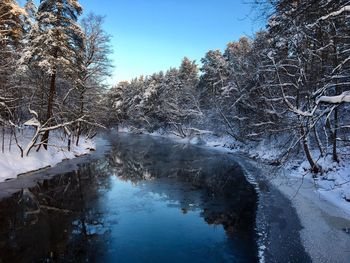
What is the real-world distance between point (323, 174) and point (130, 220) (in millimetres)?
11172

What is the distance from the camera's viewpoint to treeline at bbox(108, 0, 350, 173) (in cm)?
1137

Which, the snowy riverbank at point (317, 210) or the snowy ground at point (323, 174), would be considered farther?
the snowy ground at point (323, 174)

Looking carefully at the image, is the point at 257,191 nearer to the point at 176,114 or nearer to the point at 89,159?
the point at 89,159

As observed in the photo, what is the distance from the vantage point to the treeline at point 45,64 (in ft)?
68.2

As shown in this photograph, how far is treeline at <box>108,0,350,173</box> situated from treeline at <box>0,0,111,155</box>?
12385 mm

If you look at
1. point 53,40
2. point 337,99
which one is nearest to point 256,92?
point 53,40

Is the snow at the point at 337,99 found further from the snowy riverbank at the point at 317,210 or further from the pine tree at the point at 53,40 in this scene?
the pine tree at the point at 53,40

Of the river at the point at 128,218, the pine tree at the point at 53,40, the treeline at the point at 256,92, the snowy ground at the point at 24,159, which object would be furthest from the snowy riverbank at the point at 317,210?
the pine tree at the point at 53,40

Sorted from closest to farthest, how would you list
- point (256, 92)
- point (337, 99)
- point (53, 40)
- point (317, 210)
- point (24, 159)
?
point (337, 99)
point (317, 210)
point (24, 159)
point (53, 40)
point (256, 92)

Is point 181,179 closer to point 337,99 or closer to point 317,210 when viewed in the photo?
point 317,210

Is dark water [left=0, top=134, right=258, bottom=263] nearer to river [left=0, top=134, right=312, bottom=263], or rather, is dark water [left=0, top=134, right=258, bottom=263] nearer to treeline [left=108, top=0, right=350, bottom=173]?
river [left=0, top=134, right=312, bottom=263]

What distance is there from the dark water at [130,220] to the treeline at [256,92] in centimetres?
333

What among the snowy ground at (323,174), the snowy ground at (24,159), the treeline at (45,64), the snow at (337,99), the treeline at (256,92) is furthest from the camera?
the treeline at (45,64)

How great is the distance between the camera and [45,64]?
827 inches
